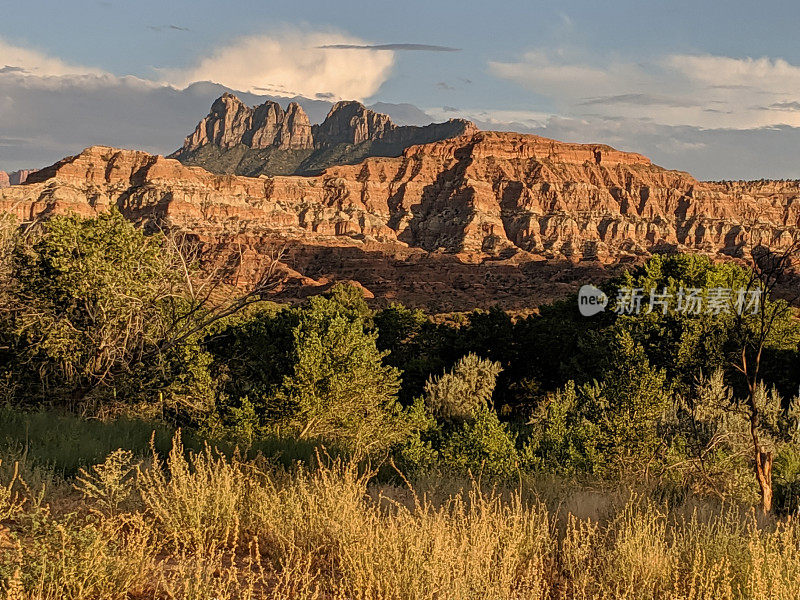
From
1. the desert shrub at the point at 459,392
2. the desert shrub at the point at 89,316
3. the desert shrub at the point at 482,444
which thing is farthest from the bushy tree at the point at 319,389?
the desert shrub at the point at 459,392

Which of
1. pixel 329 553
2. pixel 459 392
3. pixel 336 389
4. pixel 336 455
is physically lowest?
pixel 459 392

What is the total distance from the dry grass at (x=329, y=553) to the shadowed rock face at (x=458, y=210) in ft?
385

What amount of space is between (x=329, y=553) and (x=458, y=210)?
176 meters

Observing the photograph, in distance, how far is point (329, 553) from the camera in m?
5.27

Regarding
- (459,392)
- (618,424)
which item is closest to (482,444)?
(618,424)

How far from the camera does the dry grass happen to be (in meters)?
4.20

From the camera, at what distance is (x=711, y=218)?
172m

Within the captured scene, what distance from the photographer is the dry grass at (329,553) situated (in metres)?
4.20

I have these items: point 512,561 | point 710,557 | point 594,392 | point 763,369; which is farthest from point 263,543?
point 763,369

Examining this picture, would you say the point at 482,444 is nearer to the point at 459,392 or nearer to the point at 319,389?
the point at 319,389

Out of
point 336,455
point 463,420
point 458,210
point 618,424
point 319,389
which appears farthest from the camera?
point 458,210

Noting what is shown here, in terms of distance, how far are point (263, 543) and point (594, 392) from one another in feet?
73.9

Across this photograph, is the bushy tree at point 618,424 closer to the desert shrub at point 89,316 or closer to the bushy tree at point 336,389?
the bushy tree at point 336,389

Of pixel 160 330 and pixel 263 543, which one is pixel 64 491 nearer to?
pixel 263 543
